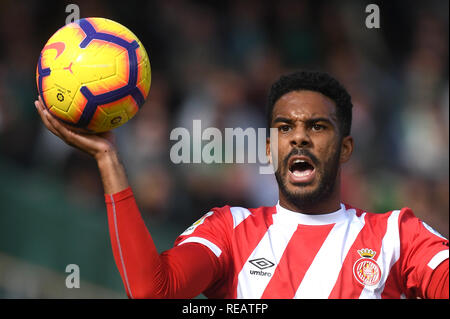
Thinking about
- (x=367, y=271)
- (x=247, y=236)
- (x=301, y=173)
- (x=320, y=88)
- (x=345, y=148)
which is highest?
(x=320, y=88)

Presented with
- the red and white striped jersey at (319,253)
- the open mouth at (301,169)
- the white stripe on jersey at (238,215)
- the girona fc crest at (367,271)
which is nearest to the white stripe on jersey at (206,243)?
the red and white striped jersey at (319,253)

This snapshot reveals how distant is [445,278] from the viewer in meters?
3.01

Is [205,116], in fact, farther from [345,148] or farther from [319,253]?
[319,253]

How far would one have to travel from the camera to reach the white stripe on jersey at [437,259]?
306cm

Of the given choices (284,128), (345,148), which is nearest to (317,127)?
(284,128)

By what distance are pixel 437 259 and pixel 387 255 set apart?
0.83 feet

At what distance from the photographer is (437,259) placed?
3072 millimetres

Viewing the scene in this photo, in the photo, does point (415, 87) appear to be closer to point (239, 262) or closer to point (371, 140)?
point (371, 140)

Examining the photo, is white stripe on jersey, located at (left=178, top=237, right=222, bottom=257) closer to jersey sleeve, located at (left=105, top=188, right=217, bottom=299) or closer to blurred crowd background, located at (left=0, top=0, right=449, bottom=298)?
jersey sleeve, located at (left=105, top=188, right=217, bottom=299)

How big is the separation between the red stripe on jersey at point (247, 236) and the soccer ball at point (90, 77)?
0.83 metres

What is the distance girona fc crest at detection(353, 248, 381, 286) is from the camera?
124 inches

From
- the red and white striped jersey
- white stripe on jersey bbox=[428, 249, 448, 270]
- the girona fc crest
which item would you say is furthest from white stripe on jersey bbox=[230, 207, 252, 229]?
white stripe on jersey bbox=[428, 249, 448, 270]

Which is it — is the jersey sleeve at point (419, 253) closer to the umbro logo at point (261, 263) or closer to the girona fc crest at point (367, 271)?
the girona fc crest at point (367, 271)

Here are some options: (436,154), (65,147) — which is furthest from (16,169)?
(436,154)
